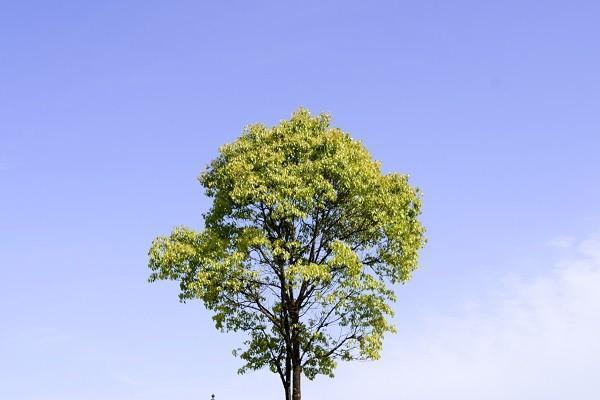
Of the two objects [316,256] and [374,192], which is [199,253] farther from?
[374,192]

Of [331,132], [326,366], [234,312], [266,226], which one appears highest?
[331,132]

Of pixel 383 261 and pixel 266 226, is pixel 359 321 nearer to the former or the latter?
pixel 383 261

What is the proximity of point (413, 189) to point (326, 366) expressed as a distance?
31.2 feet

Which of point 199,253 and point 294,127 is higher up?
point 294,127

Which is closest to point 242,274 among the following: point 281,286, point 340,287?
point 281,286

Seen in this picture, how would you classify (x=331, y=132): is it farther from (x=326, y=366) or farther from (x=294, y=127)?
(x=326, y=366)

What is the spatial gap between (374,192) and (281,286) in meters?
→ 6.17

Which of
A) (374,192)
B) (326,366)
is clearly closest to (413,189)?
(374,192)

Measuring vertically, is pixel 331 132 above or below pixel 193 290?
above

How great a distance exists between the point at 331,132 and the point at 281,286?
772 cm

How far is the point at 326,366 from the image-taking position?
114 feet

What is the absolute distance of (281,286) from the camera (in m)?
33.6

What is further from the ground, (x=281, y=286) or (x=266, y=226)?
(x=266, y=226)

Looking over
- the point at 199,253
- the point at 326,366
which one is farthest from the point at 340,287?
the point at 199,253
